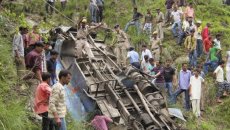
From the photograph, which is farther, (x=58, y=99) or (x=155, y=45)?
(x=155, y=45)

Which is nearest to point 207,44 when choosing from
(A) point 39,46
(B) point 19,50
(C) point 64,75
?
(B) point 19,50

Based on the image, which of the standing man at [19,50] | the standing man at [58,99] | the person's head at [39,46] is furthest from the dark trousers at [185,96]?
the standing man at [58,99]

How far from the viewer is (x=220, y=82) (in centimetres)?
1481

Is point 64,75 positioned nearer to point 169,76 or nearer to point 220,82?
point 169,76

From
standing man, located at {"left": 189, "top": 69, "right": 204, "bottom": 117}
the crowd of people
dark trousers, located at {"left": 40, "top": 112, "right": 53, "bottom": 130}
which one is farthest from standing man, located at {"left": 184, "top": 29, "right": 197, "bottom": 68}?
dark trousers, located at {"left": 40, "top": 112, "right": 53, "bottom": 130}

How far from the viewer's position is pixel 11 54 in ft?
37.0

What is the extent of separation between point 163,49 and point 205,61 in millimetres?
1890

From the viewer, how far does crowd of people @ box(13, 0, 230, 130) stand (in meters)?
8.09

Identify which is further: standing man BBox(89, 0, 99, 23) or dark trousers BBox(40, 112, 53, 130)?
standing man BBox(89, 0, 99, 23)

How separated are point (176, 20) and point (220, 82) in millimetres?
4431

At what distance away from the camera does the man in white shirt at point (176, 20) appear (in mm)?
18328

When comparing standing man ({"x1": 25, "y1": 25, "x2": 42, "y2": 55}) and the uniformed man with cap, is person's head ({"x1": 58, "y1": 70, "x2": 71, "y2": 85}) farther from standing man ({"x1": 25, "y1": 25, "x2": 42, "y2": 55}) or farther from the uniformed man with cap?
the uniformed man with cap

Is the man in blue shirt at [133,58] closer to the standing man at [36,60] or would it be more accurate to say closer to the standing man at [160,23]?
the standing man at [160,23]

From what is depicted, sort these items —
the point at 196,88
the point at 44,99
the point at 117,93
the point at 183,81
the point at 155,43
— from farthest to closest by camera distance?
the point at 155,43
the point at 183,81
the point at 196,88
the point at 117,93
the point at 44,99
